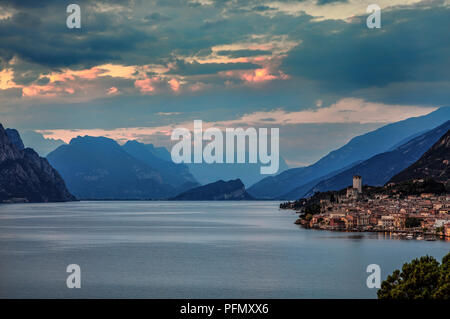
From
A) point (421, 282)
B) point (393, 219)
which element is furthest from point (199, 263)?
point (393, 219)

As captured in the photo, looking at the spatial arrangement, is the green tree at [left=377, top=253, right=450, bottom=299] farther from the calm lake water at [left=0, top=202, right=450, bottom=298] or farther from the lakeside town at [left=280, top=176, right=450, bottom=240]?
the lakeside town at [left=280, top=176, right=450, bottom=240]

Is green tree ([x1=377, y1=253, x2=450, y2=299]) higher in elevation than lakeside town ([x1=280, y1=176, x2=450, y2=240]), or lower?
lower

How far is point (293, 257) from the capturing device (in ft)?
248

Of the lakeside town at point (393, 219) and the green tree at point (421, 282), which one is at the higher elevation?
the lakeside town at point (393, 219)

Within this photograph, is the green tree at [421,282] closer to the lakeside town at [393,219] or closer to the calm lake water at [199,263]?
the calm lake water at [199,263]

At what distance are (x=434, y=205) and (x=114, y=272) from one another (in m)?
116

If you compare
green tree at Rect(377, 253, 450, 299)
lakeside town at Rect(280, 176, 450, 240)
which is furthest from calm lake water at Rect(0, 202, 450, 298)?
green tree at Rect(377, 253, 450, 299)

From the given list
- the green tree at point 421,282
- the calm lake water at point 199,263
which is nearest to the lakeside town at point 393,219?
the calm lake water at point 199,263

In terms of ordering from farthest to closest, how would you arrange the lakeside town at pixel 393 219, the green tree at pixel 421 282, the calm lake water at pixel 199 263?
1. the lakeside town at pixel 393 219
2. the calm lake water at pixel 199 263
3. the green tree at pixel 421 282

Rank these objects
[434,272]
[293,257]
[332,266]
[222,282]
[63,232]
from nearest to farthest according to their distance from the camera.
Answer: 1. [434,272]
2. [222,282]
3. [332,266]
4. [293,257]
5. [63,232]

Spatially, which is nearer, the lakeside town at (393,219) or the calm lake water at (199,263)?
the calm lake water at (199,263)

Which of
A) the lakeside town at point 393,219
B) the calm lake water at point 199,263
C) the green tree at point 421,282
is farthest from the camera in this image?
the lakeside town at point 393,219

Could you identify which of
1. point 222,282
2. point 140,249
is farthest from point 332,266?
point 140,249
